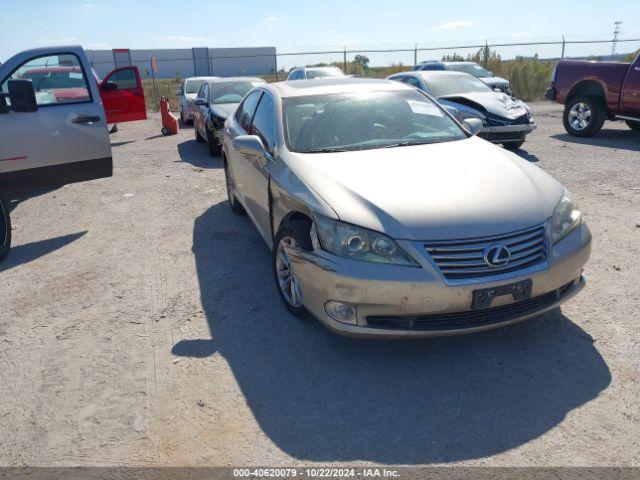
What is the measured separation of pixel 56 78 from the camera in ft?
23.5

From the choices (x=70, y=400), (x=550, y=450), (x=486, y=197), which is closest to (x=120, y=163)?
(x=70, y=400)

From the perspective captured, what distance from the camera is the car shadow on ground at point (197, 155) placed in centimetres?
999

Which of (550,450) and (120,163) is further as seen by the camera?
(120,163)

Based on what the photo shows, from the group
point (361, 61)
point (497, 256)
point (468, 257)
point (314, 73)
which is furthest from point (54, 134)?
point (361, 61)

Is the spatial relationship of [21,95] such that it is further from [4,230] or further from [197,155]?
[197,155]

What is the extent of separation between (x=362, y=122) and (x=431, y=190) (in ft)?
4.41

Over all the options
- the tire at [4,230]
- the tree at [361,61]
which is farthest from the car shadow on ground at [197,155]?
the tree at [361,61]

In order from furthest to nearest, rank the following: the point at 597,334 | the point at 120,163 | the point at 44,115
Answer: the point at 120,163, the point at 44,115, the point at 597,334

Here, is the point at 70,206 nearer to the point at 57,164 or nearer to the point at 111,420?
the point at 57,164

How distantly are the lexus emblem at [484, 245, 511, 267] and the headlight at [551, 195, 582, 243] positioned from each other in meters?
0.40

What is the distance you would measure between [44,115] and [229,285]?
2933mm

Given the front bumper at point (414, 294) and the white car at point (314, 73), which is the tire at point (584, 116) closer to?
the white car at point (314, 73)

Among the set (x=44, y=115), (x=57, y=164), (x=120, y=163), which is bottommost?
(x=120, y=163)

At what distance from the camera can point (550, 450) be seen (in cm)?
251
